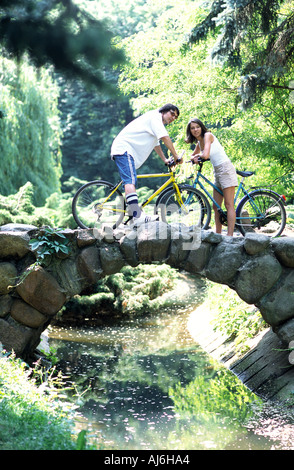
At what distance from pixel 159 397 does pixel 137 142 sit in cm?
342

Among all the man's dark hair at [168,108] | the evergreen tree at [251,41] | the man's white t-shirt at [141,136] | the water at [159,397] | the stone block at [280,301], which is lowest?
the water at [159,397]

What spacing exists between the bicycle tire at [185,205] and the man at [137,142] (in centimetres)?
48

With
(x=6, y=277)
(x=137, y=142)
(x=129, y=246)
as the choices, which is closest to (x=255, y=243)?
(x=129, y=246)

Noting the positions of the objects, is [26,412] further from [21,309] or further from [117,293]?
[117,293]

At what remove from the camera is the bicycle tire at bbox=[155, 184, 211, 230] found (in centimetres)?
841

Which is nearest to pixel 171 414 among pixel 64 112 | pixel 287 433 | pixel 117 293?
pixel 287 433

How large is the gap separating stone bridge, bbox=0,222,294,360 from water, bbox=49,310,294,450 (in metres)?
1.21

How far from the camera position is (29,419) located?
5.87m

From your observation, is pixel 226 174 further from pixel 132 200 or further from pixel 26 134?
pixel 26 134

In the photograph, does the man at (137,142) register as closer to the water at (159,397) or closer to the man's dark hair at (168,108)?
the man's dark hair at (168,108)

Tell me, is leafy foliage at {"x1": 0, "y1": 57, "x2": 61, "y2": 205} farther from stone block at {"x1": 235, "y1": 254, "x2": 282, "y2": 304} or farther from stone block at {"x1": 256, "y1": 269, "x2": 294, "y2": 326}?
stone block at {"x1": 256, "y1": 269, "x2": 294, "y2": 326}

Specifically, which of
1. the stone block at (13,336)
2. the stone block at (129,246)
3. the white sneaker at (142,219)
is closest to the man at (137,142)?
the white sneaker at (142,219)

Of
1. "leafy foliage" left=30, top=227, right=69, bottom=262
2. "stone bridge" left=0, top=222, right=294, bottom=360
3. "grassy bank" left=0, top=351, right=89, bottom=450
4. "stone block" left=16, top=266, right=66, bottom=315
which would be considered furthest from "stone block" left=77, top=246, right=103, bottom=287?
"grassy bank" left=0, top=351, right=89, bottom=450

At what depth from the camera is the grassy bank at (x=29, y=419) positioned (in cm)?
541
